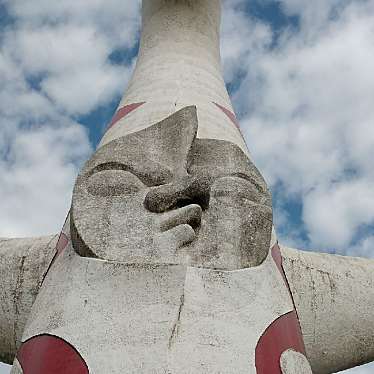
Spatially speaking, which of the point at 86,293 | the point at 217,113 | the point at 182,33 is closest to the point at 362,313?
the point at 217,113

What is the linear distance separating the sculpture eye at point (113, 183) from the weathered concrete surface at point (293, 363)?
0.71 metres

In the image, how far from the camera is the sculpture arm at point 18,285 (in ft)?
8.36

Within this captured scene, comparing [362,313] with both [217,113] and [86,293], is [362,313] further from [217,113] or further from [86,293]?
[86,293]

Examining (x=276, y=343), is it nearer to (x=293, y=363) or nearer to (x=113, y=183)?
(x=293, y=363)

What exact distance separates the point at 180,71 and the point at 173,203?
1.29 m

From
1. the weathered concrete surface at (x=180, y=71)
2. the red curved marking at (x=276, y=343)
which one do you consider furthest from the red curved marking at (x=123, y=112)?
the red curved marking at (x=276, y=343)

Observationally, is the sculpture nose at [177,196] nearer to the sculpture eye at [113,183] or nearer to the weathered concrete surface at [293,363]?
the sculpture eye at [113,183]

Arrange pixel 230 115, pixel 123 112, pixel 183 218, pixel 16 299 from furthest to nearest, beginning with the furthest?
pixel 230 115
pixel 123 112
pixel 16 299
pixel 183 218

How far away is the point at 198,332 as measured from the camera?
1.74m

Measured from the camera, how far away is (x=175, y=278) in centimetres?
187

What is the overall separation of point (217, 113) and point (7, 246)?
109 centimetres

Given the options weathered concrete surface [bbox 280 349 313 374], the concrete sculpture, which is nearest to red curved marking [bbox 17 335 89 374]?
the concrete sculpture

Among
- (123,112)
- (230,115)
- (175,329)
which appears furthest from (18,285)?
(230,115)

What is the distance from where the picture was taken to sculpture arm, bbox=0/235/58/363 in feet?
8.36
